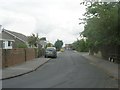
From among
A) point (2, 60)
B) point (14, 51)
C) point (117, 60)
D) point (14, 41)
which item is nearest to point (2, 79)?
point (2, 60)

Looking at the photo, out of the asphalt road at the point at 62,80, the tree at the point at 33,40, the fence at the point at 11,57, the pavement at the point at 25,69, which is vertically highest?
the tree at the point at 33,40

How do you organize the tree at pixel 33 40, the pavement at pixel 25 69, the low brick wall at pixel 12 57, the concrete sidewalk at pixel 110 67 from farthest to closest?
1. the tree at pixel 33 40
2. the low brick wall at pixel 12 57
3. the concrete sidewalk at pixel 110 67
4. the pavement at pixel 25 69

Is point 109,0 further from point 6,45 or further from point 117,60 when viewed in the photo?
point 6,45

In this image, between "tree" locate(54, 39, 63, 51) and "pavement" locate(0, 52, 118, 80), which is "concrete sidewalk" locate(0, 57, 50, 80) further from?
"tree" locate(54, 39, 63, 51)

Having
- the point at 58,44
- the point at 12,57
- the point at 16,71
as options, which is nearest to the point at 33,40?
the point at 12,57

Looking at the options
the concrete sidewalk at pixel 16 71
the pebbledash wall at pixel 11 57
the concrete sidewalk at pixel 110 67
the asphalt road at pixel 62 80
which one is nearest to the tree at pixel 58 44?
the concrete sidewalk at pixel 110 67

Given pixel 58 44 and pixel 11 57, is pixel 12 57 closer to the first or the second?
pixel 11 57

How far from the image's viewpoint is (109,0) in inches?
876

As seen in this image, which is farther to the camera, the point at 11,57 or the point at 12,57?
the point at 12,57

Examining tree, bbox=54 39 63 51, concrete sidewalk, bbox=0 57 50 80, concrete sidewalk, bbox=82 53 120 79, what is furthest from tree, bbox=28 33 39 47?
tree, bbox=54 39 63 51

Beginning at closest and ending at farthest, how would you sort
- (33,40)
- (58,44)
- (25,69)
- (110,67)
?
(25,69), (110,67), (33,40), (58,44)

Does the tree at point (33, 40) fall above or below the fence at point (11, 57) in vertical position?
above

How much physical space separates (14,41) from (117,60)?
127 feet

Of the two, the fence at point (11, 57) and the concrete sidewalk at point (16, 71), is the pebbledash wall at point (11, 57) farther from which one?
the concrete sidewalk at point (16, 71)
